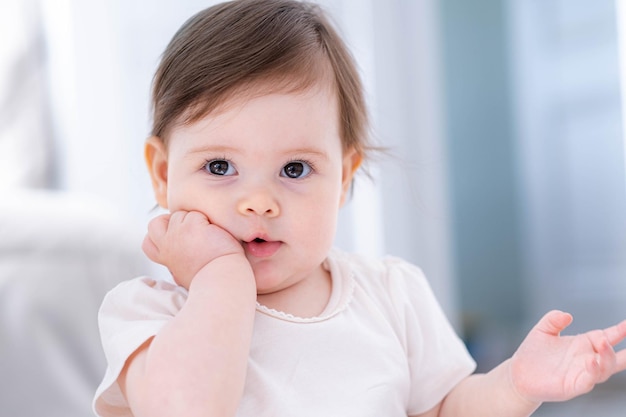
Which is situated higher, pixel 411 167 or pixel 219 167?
pixel 219 167

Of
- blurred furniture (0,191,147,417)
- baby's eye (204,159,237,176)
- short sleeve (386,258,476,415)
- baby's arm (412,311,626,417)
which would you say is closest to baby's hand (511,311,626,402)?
Answer: baby's arm (412,311,626,417)

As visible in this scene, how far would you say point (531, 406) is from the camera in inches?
36.6

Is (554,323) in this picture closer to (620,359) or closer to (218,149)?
(620,359)

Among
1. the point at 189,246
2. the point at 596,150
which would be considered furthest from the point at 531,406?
the point at 596,150

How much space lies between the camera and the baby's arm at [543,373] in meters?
0.84

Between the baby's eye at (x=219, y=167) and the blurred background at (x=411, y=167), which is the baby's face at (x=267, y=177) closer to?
the baby's eye at (x=219, y=167)

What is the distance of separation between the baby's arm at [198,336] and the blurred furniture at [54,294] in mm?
527

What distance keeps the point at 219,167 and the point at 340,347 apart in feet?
0.82

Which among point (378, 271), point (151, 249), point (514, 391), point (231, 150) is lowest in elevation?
point (514, 391)

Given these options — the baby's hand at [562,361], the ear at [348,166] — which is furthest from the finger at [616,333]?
the ear at [348,166]

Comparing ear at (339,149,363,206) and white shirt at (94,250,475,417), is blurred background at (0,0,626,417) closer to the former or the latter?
ear at (339,149,363,206)

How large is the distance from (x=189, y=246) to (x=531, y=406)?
1.44ft

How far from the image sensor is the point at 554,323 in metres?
0.90

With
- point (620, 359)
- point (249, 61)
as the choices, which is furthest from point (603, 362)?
point (249, 61)
